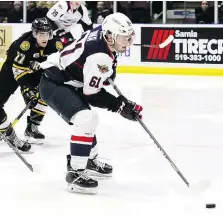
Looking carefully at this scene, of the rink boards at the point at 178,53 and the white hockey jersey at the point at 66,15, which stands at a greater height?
the white hockey jersey at the point at 66,15

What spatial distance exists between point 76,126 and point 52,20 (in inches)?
125

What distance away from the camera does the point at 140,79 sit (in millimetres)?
8961

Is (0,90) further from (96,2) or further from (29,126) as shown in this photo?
(96,2)

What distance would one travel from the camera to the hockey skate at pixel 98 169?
4.00 m

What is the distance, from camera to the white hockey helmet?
3.46 m

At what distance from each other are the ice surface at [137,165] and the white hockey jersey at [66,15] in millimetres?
990

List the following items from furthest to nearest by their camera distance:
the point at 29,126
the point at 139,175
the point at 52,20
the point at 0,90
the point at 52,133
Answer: the point at 52,20
the point at 52,133
the point at 29,126
the point at 0,90
the point at 139,175

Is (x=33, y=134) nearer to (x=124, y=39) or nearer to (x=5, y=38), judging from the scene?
(x=124, y=39)

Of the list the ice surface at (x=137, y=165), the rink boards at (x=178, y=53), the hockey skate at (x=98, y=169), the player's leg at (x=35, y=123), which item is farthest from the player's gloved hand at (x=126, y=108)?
the rink boards at (x=178, y=53)

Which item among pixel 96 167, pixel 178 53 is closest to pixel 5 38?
pixel 178 53

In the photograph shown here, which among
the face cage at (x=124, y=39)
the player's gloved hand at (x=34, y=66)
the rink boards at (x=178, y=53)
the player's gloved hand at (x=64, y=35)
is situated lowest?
the rink boards at (x=178, y=53)

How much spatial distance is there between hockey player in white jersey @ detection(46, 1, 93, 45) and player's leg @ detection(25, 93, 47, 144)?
1645mm

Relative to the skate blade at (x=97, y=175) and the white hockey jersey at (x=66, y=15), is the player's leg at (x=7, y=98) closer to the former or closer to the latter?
the skate blade at (x=97, y=175)

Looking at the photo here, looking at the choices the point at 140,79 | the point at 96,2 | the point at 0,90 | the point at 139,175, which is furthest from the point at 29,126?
the point at 96,2
